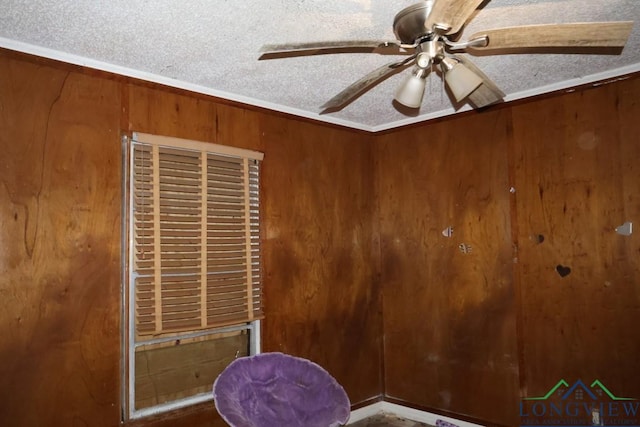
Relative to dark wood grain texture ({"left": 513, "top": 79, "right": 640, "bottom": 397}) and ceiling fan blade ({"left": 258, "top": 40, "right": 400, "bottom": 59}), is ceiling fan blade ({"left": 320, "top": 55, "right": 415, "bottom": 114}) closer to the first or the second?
ceiling fan blade ({"left": 258, "top": 40, "right": 400, "bottom": 59})

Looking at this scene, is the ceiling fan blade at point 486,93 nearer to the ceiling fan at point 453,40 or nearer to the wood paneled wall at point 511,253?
the ceiling fan at point 453,40

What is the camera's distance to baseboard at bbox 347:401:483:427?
12.4ft

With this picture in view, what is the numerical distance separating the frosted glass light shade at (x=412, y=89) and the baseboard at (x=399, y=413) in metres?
2.70

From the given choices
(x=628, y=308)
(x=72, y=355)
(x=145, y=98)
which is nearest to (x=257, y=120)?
(x=145, y=98)

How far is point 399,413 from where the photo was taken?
4.04 meters

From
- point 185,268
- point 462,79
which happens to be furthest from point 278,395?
point 462,79

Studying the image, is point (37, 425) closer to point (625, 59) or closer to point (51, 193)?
point (51, 193)

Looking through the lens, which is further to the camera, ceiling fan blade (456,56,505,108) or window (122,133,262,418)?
window (122,133,262,418)

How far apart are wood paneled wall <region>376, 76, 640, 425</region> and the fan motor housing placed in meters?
1.96

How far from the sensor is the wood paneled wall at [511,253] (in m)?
3.03

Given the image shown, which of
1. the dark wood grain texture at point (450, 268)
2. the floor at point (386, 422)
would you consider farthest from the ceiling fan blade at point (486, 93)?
the floor at point (386, 422)

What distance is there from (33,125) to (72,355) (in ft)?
4.15

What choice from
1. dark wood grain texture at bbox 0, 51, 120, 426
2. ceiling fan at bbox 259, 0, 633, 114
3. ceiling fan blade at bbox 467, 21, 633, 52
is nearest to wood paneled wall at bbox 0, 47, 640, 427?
dark wood grain texture at bbox 0, 51, 120, 426

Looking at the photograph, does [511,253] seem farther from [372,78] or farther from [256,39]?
[256,39]
